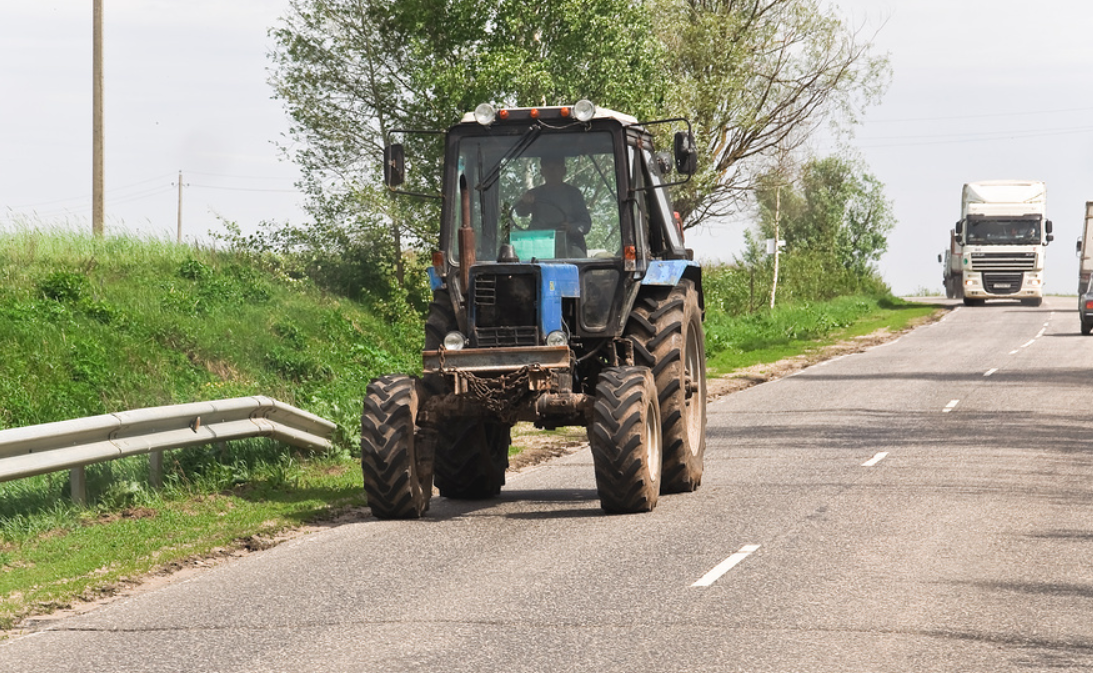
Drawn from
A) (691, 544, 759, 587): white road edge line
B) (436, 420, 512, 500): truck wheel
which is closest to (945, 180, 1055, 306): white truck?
(436, 420, 512, 500): truck wheel

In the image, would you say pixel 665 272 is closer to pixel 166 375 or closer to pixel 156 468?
pixel 156 468

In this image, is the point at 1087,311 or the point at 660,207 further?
the point at 1087,311

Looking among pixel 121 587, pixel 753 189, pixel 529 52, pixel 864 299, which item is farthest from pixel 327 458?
pixel 864 299

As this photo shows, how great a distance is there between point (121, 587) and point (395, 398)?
9.39 ft

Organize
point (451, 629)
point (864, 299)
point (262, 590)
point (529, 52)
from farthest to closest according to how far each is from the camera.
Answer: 1. point (864, 299)
2. point (529, 52)
3. point (262, 590)
4. point (451, 629)

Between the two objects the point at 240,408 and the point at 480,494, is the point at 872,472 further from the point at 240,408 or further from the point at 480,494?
the point at 240,408

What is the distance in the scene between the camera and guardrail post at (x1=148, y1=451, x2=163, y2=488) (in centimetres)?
1384

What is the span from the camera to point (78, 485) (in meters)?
13.0

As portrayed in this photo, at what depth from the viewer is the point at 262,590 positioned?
30.9ft

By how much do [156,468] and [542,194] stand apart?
14.3ft

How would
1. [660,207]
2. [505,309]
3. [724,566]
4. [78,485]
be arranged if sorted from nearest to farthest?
[724,566], [505,309], [78,485], [660,207]

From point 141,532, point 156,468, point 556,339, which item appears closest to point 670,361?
point 556,339

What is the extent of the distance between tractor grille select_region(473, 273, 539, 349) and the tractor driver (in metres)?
0.73

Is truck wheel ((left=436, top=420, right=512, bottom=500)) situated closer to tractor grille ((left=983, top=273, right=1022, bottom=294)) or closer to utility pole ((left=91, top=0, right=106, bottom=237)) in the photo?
utility pole ((left=91, top=0, right=106, bottom=237))
